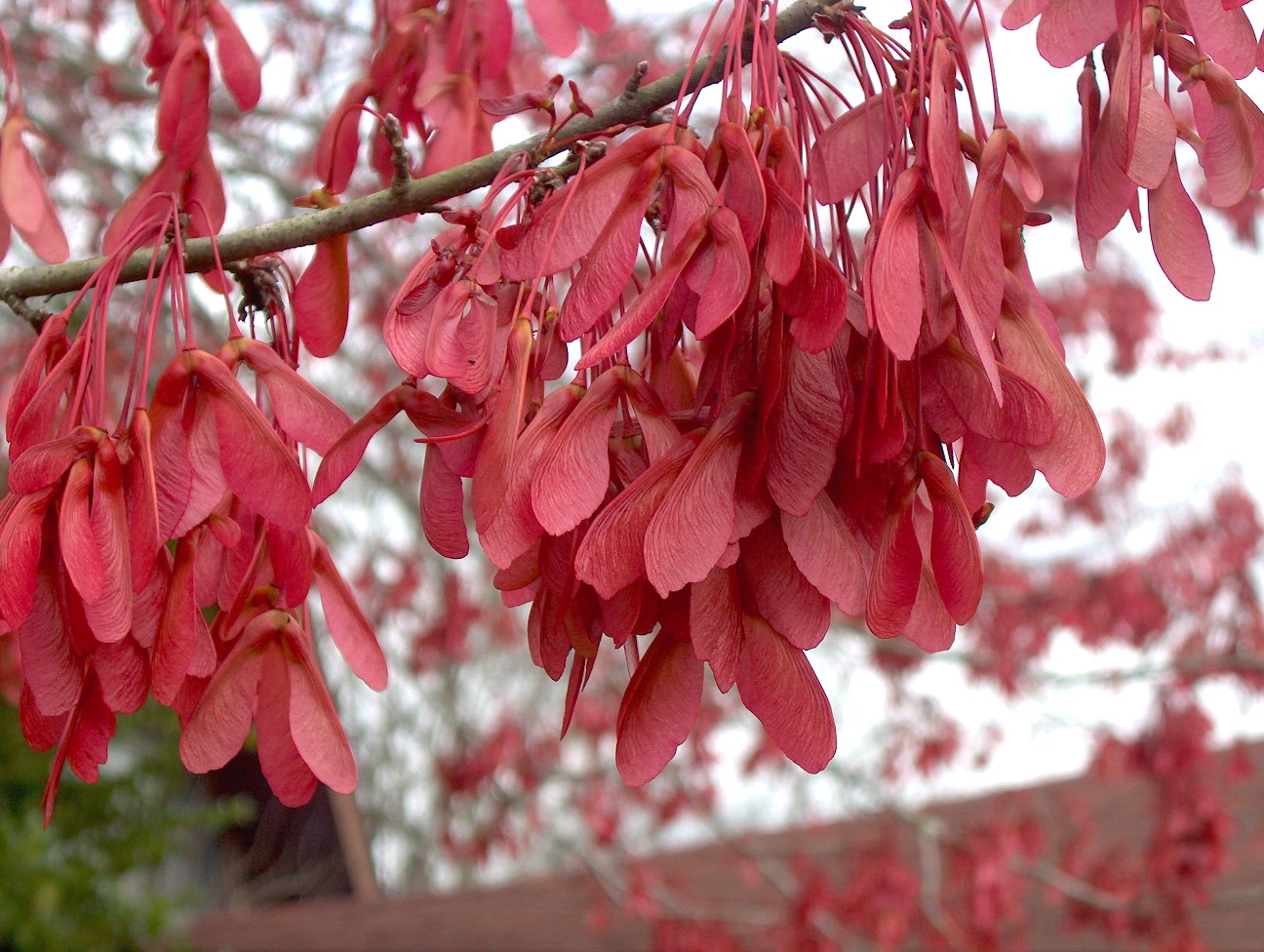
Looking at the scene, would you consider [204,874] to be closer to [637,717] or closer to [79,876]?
[79,876]

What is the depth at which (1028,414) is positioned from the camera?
2.27ft

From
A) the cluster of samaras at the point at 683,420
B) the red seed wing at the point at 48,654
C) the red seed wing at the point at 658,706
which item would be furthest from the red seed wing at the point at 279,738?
the red seed wing at the point at 658,706

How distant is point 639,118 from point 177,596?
18.5 inches

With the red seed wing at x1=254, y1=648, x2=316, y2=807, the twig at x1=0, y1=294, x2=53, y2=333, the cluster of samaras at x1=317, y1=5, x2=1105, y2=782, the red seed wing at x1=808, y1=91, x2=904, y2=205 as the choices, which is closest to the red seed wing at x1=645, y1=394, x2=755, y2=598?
the cluster of samaras at x1=317, y1=5, x2=1105, y2=782

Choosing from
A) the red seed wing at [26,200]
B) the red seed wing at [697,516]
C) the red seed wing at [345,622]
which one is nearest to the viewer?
→ the red seed wing at [697,516]

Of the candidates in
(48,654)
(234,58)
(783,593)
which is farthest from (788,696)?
(234,58)

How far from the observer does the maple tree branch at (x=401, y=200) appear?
86 cm

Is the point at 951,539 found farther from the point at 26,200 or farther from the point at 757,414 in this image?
the point at 26,200

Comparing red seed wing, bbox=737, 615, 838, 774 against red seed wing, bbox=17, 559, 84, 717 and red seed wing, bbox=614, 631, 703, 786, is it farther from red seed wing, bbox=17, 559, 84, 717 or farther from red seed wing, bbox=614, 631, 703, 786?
red seed wing, bbox=17, 559, 84, 717

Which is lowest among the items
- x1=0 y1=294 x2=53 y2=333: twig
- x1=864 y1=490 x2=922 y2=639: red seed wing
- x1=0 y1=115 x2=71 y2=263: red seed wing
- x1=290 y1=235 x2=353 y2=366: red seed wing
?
x1=864 y1=490 x2=922 y2=639: red seed wing

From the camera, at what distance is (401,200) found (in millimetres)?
924

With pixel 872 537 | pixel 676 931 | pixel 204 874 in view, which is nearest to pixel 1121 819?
pixel 676 931

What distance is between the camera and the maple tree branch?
0.86 meters

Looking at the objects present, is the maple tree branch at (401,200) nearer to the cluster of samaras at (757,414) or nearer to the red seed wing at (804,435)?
the cluster of samaras at (757,414)
